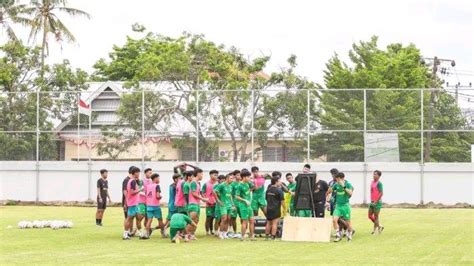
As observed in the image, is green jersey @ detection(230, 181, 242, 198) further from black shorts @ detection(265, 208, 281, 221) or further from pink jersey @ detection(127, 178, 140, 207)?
pink jersey @ detection(127, 178, 140, 207)

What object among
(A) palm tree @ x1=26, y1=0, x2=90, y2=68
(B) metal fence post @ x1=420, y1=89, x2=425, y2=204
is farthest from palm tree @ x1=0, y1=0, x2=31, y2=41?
(B) metal fence post @ x1=420, y1=89, x2=425, y2=204

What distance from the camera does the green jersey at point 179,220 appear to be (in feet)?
87.7

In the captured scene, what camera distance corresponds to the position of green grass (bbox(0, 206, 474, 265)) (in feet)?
A: 70.4

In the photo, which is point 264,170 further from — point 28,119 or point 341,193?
point 341,193

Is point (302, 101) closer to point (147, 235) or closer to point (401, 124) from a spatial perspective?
point (401, 124)

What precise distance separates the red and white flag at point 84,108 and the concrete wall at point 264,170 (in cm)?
265

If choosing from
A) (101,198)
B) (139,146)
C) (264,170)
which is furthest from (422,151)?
(101,198)

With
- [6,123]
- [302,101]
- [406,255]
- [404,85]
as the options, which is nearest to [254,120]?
[302,101]

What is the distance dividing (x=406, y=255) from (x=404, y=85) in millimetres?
46846

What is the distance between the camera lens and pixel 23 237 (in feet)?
91.1

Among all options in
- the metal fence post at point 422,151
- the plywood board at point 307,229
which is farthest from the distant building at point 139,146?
the plywood board at point 307,229

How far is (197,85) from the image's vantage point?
65188mm

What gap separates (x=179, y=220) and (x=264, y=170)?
2222cm

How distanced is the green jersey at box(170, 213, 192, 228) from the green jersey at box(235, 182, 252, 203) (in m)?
1.67
